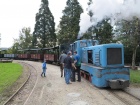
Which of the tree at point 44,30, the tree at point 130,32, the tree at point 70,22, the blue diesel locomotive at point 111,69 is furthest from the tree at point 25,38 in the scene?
the blue diesel locomotive at point 111,69

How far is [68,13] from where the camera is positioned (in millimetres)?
46812

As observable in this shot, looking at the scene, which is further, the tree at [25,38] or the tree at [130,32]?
the tree at [25,38]

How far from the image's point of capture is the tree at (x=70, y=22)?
138 ft

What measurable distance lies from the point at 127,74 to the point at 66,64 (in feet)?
11.5

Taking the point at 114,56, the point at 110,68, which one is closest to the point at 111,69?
the point at 110,68

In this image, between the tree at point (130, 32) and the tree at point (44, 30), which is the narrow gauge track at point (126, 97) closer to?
the tree at point (130, 32)

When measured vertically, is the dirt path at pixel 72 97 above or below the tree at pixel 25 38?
below

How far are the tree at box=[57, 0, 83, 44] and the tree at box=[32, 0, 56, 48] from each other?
1165cm

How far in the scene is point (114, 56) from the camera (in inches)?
465

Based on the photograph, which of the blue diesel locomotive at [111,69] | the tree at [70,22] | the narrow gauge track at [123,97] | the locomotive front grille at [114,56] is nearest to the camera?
the narrow gauge track at [123,97]

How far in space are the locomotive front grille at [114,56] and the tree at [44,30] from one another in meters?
45.3

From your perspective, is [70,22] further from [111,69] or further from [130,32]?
[111,69]

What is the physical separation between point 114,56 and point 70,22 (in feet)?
110

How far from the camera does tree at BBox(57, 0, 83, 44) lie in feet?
138
